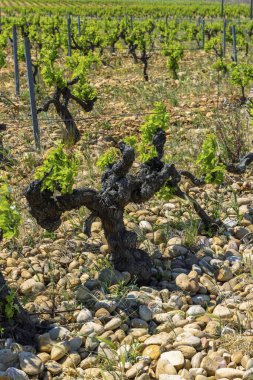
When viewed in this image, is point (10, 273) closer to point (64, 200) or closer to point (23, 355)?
point (64, 200)

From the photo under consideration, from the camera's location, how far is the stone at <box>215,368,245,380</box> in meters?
3.23

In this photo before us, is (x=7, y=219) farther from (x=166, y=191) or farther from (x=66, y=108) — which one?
(x=66, y=108)

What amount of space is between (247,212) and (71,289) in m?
2.13

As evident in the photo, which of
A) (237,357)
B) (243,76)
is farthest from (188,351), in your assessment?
(243,76)

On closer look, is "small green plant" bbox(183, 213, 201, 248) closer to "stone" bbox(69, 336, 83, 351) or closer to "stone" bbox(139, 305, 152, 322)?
"stone" bbox(139, 305, 152, 322)

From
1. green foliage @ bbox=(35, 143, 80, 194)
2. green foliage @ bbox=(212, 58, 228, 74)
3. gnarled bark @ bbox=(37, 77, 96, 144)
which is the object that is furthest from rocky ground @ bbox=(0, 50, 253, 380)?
green foliage @ bbox=(212, 58, 228, 74)

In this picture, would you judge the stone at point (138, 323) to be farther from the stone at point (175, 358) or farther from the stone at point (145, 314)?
the stone at point (175, 358)

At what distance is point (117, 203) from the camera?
4.38 meters

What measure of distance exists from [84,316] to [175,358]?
814 millimetres

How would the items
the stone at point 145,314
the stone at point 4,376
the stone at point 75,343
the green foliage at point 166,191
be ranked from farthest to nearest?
1. the green foliage at point 166,191
2. the stone at point 145,314
3. the stone at point 75,343
4. the stone at point 4,376

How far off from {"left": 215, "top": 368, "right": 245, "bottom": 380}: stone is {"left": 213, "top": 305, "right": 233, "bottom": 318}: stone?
617 millimetres

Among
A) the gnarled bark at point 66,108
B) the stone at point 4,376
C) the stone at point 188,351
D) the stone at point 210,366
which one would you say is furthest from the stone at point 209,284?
the gnarled bark at point 66,108

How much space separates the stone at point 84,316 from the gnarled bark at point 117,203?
0.58 meters

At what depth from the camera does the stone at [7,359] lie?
3.44 m
